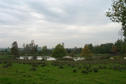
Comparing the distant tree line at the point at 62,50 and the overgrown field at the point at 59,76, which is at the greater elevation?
the distant tree line at the point at 62,50

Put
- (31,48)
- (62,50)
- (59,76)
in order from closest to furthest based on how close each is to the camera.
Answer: (59,76) → (62,50) → (31,48)

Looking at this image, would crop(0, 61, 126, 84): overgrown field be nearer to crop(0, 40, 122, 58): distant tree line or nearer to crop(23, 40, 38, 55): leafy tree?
crop(0, 40, 122, 58): distant tree line

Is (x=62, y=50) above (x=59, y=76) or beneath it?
above

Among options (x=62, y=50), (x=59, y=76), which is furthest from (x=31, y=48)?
(x=59, y=76)

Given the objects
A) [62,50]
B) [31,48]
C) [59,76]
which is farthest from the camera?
[31,48]

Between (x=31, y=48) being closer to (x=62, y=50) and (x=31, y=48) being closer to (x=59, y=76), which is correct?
(x=62, y=50)

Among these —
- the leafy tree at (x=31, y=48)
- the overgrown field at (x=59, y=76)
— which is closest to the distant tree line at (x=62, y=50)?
the leafy tree at (x=31, y=48)

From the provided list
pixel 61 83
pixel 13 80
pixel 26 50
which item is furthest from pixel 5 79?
pixel 26 50

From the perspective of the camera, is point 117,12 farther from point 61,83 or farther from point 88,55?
point 88,55

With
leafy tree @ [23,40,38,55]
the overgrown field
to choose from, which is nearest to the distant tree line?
leafy tree @ [23,40,38,55]

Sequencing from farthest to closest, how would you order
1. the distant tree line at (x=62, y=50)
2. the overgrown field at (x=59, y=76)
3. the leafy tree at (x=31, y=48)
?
the leafy tree at (x=31, y=48) → the distant tree line at (x=62, y=50) → the overgrown field at (x=59, y=76)

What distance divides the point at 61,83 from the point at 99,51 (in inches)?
3794

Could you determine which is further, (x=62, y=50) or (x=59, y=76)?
(x=62, y=50)

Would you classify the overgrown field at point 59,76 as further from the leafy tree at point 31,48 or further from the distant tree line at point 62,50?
the leafy tree at point 31,48
